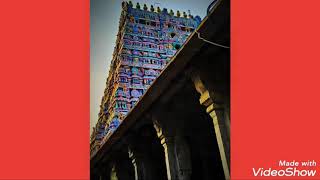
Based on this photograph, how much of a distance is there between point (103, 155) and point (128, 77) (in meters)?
10.1

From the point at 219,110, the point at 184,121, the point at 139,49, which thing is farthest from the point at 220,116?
the point at 139,49

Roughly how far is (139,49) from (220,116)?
17.0 m

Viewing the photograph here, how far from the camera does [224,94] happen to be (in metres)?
4.41

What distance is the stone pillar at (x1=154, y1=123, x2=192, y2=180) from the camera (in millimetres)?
5926

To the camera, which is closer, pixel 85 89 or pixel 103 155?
pixel 85 89

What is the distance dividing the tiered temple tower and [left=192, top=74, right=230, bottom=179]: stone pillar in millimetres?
14998

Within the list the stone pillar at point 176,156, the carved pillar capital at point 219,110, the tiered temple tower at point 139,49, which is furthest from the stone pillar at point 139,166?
the tiered temple tower at point 139,49

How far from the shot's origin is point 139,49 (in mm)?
20797

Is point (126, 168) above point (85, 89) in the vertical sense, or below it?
below

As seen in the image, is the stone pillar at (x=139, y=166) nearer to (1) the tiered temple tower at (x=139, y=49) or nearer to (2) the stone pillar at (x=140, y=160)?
(2) the stone pillar at (x=140, y=160)
